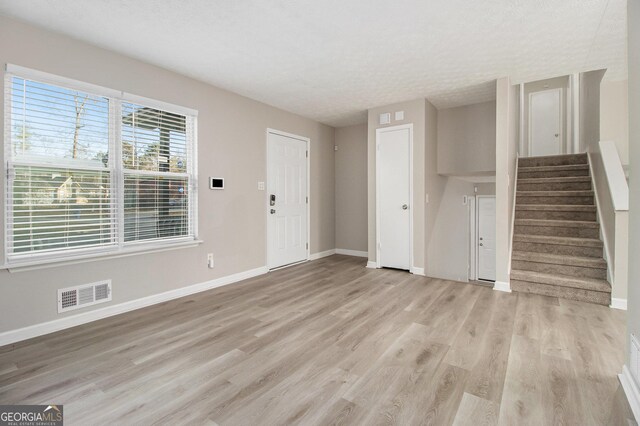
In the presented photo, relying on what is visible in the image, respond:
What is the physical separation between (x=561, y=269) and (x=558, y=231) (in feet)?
2.41

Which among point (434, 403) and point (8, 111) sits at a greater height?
point (8, 111)

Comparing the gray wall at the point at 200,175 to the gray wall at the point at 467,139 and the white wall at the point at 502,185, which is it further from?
the white wall at the point at 502,185

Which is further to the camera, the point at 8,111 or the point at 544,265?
the point at 544,265

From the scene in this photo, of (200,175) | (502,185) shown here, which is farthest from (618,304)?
(200,175)

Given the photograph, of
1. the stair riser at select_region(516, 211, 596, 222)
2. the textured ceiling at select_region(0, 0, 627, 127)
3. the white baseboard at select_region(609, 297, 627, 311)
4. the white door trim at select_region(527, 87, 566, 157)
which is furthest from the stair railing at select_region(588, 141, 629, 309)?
the white door trim at select_region(527, 87, 566, 157)

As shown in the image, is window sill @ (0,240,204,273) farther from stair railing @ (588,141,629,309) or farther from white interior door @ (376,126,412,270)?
stair railing @ (588,141,629,309)

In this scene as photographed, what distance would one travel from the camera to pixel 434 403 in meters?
1.66

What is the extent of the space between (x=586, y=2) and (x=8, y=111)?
448 centimetres

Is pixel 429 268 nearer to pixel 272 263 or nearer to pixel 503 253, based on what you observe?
pixel 503 253

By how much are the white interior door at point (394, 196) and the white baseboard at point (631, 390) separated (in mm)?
2824

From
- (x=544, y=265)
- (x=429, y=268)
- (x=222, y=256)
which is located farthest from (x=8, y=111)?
(x=544, y=265)

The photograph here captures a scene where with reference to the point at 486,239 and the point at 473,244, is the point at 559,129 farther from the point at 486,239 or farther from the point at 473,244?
the point at 473,244

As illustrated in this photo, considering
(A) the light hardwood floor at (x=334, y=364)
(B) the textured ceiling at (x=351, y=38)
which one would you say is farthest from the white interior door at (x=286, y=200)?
(A) the light hardwood floor at (x=334, y=364)

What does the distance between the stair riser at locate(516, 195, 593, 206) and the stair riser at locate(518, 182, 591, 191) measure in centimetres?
25
